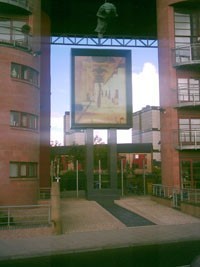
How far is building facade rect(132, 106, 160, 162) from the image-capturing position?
207ft

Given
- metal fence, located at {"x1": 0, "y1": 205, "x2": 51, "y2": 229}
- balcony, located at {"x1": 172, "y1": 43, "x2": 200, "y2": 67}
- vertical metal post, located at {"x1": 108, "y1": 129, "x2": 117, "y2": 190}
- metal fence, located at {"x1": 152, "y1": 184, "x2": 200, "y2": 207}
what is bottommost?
metal fence, located at {"x1": 0, "y1": 205, "x2": 51, "y2": 229}

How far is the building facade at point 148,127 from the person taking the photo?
63094 mm

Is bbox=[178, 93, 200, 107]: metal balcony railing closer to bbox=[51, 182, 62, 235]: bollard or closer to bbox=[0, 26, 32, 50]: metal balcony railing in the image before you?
bbox=[0, 26, 32, 50]: metal balcony railing

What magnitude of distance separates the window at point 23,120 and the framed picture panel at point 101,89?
4109mm

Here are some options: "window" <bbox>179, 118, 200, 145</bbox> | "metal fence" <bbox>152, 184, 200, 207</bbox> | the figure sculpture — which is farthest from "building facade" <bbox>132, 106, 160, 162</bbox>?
the figure sculpture

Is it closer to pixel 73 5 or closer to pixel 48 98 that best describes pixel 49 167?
pixel 48 98

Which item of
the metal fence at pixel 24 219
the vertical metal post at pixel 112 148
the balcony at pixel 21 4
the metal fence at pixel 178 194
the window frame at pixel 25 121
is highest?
the balcony at pixel 21 4

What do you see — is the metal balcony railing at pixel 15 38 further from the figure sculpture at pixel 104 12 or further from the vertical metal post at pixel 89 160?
the figure sculpture at pixel 104 12

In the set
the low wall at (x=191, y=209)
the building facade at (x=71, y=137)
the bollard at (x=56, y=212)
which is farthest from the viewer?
the building facade at (x=71, y=137)

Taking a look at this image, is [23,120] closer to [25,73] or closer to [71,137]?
[25,73]

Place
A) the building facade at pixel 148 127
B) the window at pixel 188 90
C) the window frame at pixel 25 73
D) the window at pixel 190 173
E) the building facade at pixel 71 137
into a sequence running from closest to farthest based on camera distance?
the window frame at pixel 25 73 → the window at pixel 190 173 → the window at pixel 188 90 → the building facade at pixel 148 127 → the building facade at pixel 71 137

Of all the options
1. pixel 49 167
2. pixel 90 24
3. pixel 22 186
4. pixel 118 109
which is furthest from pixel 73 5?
pixel 22 186

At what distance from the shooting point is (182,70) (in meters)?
29.0

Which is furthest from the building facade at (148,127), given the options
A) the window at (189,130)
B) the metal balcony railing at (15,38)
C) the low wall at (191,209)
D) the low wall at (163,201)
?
the low wall at (191,209)
